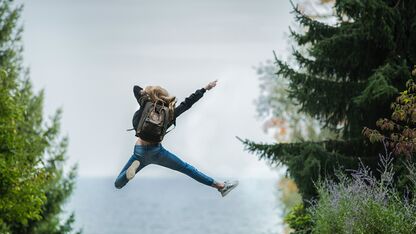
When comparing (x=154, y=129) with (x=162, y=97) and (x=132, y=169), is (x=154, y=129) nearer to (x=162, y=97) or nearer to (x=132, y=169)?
(x=162, y=97)

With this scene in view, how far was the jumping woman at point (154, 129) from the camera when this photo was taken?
30.4ft

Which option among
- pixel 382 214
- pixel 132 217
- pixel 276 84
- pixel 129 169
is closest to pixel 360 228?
pixel 382 214

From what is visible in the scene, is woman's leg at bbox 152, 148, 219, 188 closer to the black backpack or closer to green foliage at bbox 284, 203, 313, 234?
the black backpack

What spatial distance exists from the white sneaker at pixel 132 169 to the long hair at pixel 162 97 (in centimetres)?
64

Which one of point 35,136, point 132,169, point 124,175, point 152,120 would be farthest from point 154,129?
point 35,136

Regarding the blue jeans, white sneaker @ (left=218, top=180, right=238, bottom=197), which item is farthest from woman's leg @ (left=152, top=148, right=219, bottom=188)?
white sneaker @ (left=218, top=180, right=238, bottom=197)

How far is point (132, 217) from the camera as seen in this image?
3238 inches

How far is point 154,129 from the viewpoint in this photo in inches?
Result: 365

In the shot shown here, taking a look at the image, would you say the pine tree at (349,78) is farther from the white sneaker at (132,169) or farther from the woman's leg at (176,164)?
the white sneaker at (132,169)

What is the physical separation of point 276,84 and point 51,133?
8193mm

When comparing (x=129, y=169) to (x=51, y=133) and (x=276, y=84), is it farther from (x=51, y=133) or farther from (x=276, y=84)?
(x=276, y=84)

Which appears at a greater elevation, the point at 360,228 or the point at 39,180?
the point at 39,180

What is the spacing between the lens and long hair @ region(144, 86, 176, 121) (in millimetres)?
9352

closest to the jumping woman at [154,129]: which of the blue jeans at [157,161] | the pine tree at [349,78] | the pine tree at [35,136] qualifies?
the blue jeans at [157,161]
